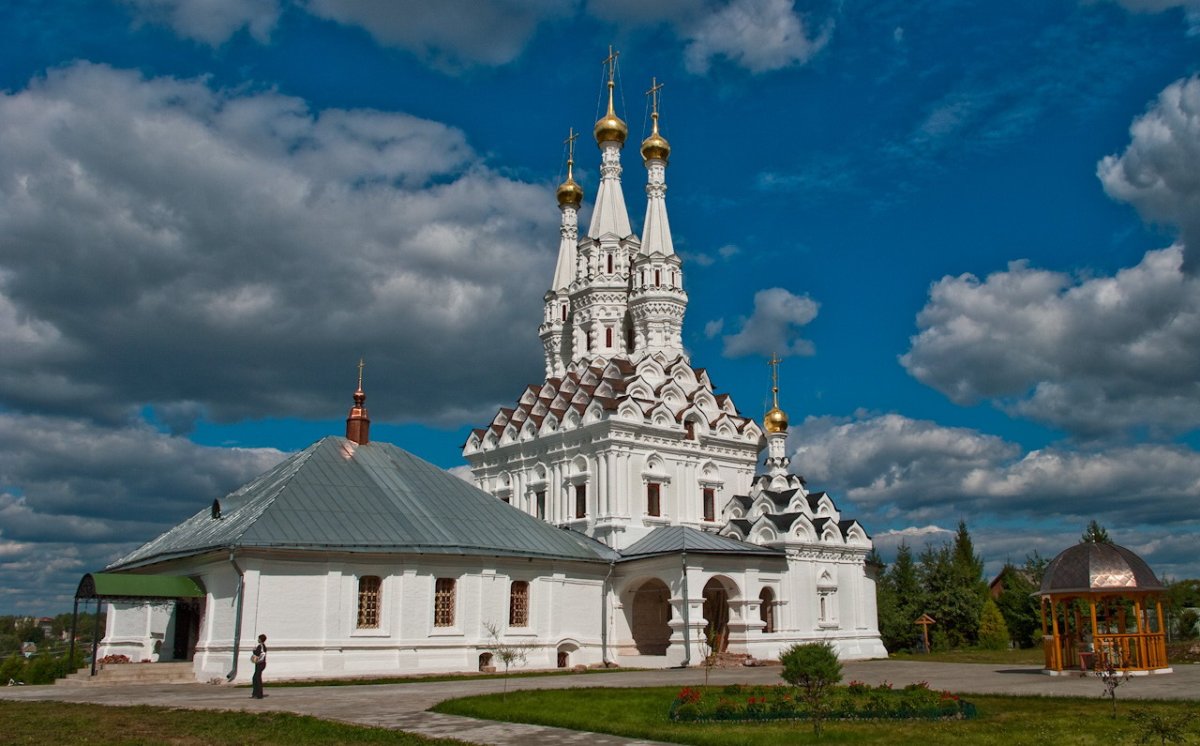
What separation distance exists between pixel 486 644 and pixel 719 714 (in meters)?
15.2

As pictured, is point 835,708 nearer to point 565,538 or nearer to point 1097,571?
point 1097,571

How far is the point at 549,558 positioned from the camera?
3092 cm

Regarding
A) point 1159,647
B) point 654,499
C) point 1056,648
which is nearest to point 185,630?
point 654,499

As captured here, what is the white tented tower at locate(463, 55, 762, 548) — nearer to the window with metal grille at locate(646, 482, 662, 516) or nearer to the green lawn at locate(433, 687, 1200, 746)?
the window with metal grille at locate(646, 482, 662, 516)

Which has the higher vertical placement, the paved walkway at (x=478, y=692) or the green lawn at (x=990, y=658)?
the paved walkway at (x=478, y=692)

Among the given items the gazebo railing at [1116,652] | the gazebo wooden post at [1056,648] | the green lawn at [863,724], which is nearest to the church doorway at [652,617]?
the gazebo wooden post at [1056,648]

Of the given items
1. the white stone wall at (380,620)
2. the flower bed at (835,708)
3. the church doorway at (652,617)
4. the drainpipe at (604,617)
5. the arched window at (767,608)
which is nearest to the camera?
the flower bed at (835,708)

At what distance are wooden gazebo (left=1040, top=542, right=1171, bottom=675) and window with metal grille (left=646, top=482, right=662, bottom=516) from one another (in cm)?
1657

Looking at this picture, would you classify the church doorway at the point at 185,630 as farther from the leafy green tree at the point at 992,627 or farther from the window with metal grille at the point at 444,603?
the leafy green tree at the point at 992,627

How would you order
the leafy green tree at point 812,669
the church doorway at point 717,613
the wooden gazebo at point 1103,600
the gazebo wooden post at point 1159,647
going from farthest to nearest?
1. the church doorway at point 717,613
2. the gazebo wooden post at point 1159,647
3. the wooden gazebo at point 1103,600
4. the leafy green tree at point 812,669

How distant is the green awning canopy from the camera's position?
25531 mm

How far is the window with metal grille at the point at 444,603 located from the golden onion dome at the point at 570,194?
25.0 m

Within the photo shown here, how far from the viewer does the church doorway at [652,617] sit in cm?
3616

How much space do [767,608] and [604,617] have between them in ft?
23.1
